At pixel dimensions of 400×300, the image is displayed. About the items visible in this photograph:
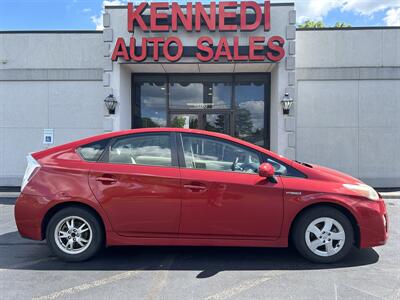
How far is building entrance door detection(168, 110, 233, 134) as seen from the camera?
11.0 m

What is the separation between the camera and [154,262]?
14.3 ft

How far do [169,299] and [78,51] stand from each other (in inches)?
351

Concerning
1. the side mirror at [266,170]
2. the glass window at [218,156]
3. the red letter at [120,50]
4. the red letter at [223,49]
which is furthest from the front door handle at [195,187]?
the red letter at [120,50]

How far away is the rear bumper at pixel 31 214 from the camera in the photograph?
14.1 ft

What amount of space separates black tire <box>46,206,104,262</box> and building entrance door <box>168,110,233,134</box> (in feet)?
23.0

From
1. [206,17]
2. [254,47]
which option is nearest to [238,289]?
[254,47]

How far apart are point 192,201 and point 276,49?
20.3 feet

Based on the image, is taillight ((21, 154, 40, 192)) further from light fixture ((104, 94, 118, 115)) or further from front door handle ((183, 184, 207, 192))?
light fixture ((104, 94, 118, 115))

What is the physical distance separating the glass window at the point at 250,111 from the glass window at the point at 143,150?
678cm

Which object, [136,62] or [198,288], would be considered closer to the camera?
[198,288]

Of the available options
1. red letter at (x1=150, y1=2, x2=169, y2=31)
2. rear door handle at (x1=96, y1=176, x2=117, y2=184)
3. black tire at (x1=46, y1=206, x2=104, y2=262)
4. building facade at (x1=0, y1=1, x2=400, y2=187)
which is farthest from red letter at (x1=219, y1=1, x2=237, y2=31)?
black tire at (x1=46, y1=206, x2=104, y2=262)

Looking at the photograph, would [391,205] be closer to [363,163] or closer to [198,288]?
[363,163]

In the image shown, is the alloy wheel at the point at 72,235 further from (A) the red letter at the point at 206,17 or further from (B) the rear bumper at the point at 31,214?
(A) the red letter at the point at 206,17

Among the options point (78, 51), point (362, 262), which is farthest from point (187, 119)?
point (362, 262)
